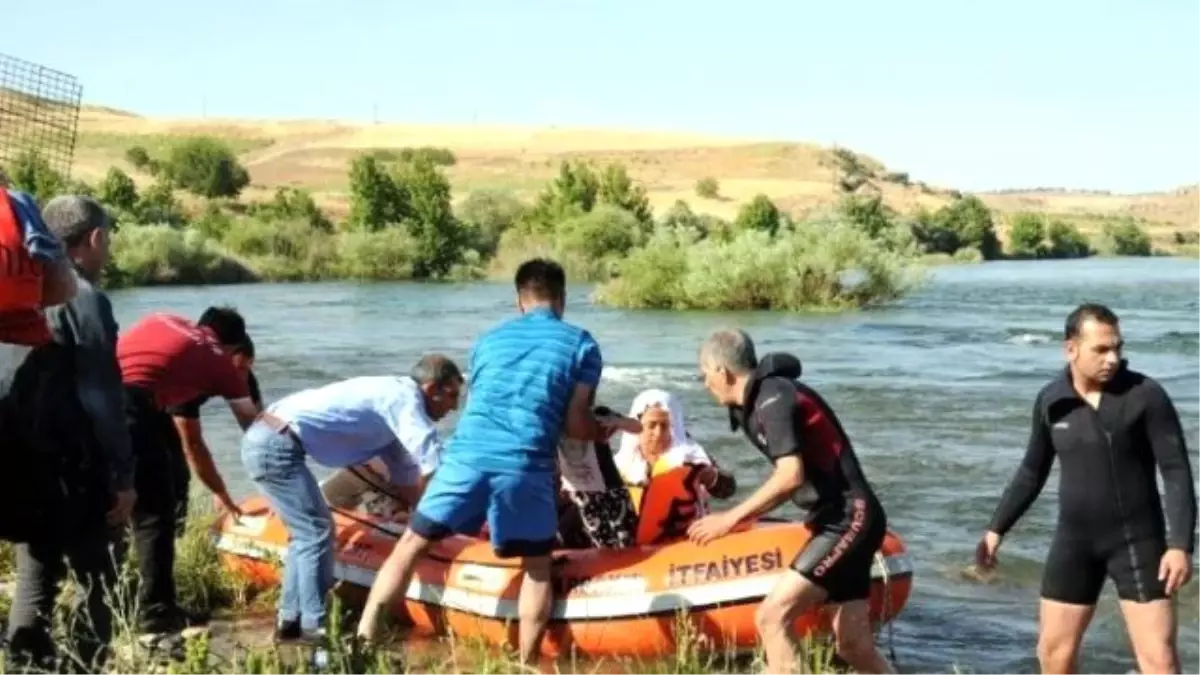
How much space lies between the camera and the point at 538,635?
6.89m

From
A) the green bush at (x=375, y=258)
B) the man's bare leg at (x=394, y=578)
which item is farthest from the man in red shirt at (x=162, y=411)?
the green bush at (x=375, y=258)

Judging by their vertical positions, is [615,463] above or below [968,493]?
above

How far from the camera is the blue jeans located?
680 centimetres

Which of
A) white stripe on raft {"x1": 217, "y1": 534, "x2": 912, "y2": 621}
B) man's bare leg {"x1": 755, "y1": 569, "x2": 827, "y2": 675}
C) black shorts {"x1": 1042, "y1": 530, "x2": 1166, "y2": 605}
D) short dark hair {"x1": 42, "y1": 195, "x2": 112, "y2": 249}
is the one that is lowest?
white stripe on raft {"x1": 217, "y1": 534, "x2": 912, "y2": 621}

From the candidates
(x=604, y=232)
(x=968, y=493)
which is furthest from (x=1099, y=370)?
(x=604, y=232)

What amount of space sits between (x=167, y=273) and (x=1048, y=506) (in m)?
44.1

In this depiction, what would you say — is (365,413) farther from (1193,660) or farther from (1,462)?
(1193,660)

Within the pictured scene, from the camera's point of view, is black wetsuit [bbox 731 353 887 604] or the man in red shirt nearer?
black wetsuit [bbox 731 353 887 604]

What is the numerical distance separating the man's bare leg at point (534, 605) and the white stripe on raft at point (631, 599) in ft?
0.62

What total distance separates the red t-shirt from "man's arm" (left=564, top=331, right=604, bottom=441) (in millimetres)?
1478

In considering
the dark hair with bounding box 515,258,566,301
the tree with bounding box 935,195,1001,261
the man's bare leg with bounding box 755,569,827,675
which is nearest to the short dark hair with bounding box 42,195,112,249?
the dark hair with bounding box 515,258,566,301

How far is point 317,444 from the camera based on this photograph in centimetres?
690

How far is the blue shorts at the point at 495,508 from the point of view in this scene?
6449 millimetres

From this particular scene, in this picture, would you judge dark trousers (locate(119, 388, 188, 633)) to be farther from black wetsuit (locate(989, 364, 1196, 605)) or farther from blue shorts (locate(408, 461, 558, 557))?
black wetsuit (locate(989, 364, 1196, 605))
